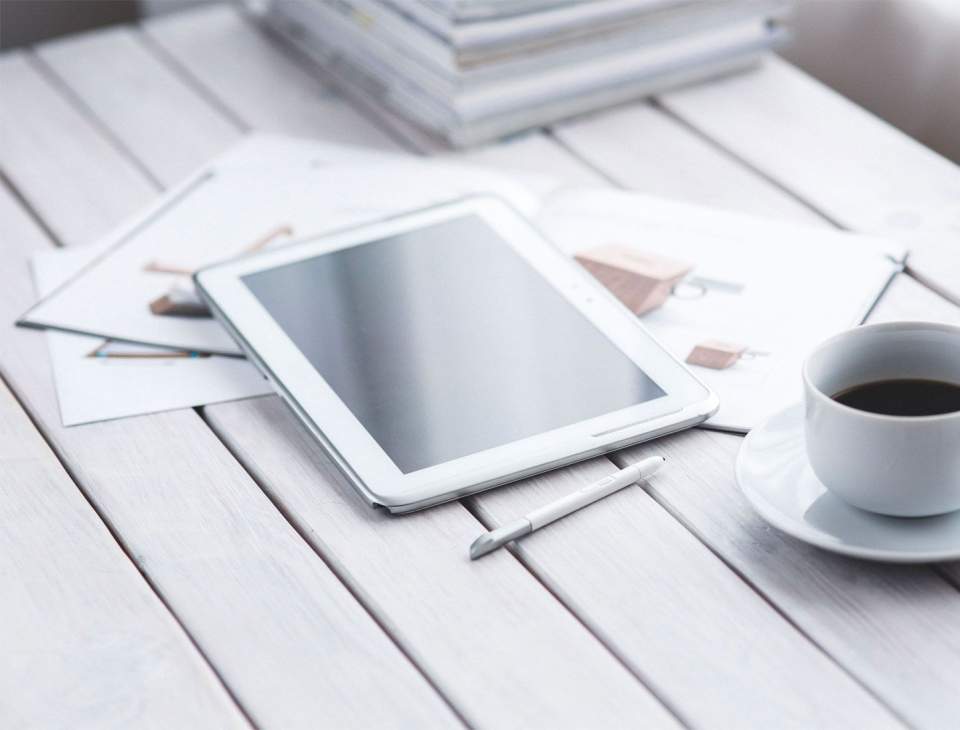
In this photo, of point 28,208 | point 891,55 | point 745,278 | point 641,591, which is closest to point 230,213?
point 28,208

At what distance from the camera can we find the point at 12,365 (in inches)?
33.6

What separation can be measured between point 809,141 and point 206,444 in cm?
56

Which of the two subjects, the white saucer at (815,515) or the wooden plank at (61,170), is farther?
the wooden plank at (61,170)

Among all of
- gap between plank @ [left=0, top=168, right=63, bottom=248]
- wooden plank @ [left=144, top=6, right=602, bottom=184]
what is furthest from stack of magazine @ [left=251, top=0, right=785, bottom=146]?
gap between plank @ [left=0, top=168, right=63, bottom=248]

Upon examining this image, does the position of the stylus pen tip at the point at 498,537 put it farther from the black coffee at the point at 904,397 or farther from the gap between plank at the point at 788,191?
the gap between plank at the point at 788,191

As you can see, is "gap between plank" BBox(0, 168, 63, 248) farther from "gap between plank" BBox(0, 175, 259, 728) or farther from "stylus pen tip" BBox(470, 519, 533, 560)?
"stylus pen tip" BBox(470, 519, 533, 560)

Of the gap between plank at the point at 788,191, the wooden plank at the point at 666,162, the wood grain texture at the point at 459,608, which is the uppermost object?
the gap between plank at the point at 788,191

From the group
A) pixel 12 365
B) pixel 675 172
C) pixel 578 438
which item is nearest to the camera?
pixel 578 438

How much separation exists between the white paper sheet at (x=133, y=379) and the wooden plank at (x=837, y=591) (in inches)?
9.6

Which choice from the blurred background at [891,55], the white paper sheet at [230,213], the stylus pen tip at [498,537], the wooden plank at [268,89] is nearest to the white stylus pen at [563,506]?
the stylus pen tip at [498,537]

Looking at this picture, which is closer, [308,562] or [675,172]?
[308,562]

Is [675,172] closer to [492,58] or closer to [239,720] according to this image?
[492,58]

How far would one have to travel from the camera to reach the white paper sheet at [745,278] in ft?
2.60

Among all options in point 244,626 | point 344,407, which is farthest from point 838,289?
point 244,626
